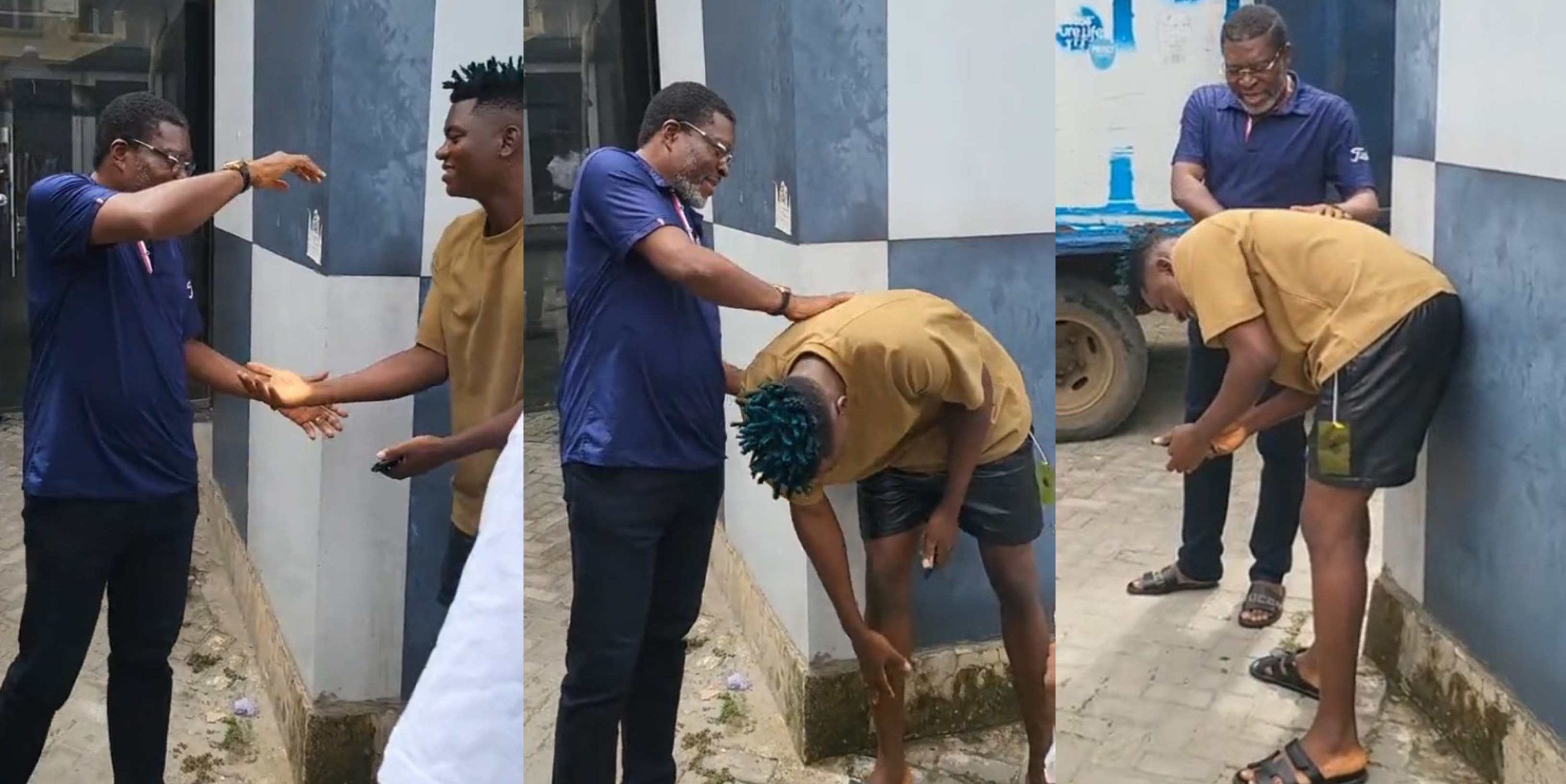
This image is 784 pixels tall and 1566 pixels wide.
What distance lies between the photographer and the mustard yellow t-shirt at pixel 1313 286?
4.45 feet

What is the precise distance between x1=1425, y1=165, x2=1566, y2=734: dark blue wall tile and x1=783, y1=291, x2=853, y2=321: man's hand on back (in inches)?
26.1

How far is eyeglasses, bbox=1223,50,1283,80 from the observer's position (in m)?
1.39

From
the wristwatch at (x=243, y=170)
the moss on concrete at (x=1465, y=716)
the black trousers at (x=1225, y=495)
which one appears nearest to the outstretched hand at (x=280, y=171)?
the wristwatch at (x=243, y=170)

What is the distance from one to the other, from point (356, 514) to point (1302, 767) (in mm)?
1293

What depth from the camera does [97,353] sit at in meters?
1.63

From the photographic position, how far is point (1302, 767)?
1.47 metres

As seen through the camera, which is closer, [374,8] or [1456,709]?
[1456,709]

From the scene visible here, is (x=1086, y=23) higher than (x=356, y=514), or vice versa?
(x=1086, y=23)

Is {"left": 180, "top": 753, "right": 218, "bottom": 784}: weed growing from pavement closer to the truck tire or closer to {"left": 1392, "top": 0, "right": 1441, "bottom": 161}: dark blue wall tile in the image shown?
the truck tire

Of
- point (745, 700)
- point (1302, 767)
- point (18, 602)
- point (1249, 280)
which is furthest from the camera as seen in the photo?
point (18, 602)

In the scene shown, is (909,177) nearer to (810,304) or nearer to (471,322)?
(810,304)

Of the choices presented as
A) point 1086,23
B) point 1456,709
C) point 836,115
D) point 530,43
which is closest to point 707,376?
point 836,115

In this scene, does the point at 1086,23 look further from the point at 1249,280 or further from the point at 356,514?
the point at 356,514

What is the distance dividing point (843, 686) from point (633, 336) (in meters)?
0.50
